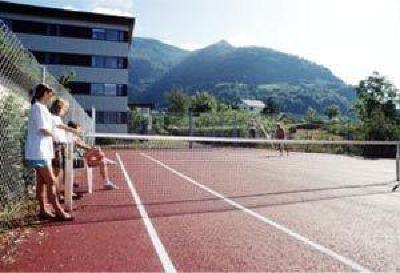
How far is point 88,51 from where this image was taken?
60406mm

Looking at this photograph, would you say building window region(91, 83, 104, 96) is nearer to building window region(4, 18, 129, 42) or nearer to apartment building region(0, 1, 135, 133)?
apartment building region(0, 1, 135, 133)

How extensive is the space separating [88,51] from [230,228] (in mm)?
54473

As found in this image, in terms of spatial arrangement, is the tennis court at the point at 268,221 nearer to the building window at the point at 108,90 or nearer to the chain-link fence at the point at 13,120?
the chain-link fence at the point at 13,120

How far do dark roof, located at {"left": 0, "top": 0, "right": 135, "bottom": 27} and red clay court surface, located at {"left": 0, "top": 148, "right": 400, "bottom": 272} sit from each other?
47638 millimetres

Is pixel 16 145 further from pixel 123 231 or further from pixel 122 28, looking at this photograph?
pixel 122 28

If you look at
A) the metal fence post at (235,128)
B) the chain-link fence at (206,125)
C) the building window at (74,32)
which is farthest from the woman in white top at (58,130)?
the building window at (74,32)

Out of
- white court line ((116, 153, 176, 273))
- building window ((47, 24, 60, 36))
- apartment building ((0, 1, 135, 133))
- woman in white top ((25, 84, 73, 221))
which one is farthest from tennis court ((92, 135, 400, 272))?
building window ((47, 24, 60, 36))

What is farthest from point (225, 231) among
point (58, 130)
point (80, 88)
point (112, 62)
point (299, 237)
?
point (112, 62)

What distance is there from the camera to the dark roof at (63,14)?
187 feet

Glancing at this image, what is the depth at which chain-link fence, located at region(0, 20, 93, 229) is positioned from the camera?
338 inches

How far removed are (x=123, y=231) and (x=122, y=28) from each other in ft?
179

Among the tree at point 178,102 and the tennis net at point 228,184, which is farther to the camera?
the tree at point 178,102

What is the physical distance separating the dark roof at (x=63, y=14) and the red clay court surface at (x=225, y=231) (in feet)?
156

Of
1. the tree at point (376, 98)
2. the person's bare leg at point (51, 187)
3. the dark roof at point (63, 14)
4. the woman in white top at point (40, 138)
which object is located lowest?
the person's bare leg at point (51, 187)
